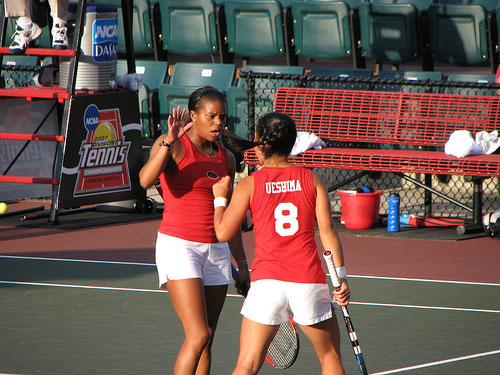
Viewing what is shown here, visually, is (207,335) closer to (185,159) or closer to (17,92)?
(185,159)

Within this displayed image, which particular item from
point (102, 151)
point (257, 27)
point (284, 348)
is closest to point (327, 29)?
point (257, 27)

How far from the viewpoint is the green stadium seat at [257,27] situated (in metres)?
14.9

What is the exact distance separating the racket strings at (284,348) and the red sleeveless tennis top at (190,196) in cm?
64

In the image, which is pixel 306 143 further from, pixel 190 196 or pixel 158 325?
pixel 190 196

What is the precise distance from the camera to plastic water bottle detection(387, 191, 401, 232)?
11070 millimetres

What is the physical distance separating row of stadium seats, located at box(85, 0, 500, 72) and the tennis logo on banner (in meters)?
3.93

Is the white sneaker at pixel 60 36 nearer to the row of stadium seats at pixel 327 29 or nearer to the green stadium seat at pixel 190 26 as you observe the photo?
the row of stadium seats at pixel 327 29

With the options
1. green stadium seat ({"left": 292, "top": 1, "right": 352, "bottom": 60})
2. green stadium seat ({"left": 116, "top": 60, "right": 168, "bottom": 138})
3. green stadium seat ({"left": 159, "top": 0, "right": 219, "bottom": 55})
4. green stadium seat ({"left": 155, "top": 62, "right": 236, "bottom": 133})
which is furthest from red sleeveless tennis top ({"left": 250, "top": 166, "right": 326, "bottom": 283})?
green stadium seat ({"left": 159, "top": 0, "right": 219, "bottom": 55})

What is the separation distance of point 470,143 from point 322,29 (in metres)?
4.62

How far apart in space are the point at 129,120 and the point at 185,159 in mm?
7091

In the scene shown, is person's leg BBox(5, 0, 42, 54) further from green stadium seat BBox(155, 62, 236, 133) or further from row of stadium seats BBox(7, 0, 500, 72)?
row of stadium seats BBox(7, 0, 500, 72)

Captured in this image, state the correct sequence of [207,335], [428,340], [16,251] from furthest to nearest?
[16,251] < [428,340] < [207,335]

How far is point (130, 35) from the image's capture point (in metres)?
12.5

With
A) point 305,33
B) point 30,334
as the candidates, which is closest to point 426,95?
point 305,33
